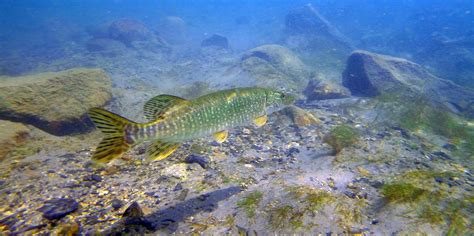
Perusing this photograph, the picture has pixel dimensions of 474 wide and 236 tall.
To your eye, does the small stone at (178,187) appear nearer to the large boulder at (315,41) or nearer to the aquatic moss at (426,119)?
the aquatic moss at (426,119)

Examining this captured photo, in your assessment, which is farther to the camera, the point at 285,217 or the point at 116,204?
the point at 116,204

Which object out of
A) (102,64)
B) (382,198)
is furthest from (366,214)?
(102,64)

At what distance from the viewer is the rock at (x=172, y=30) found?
39244 millimetres

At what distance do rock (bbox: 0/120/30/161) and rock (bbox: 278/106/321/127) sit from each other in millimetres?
8065

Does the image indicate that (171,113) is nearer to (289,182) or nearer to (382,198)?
(289,182)

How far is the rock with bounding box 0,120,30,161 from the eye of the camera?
6637 millimetres

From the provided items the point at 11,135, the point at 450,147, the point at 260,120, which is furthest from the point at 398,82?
the point at 11,135

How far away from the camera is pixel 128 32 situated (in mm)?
32625

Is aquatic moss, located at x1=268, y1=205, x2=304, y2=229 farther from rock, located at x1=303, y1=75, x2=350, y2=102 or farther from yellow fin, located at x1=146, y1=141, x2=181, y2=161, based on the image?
rock, located at x1=303, y1=75, x2=350, y2=102

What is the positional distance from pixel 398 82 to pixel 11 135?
51.5 ft

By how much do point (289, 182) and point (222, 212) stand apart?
1.67 meters

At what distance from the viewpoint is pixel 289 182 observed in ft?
19.3

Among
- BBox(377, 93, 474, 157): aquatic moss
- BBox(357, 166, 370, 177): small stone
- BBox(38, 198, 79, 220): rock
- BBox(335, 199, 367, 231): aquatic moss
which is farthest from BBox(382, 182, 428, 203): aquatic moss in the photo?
BBox(38, 198, 79, 220): rock

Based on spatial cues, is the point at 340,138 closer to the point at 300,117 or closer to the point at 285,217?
the point at 300,117
